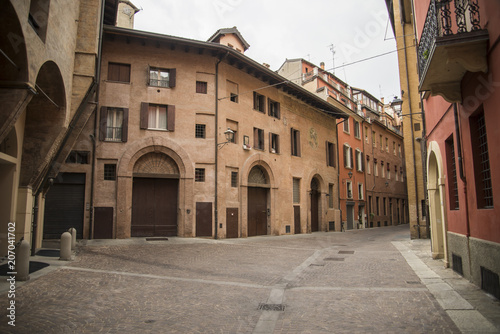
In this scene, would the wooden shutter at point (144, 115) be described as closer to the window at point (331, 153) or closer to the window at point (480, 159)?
the window at point (480, 159)

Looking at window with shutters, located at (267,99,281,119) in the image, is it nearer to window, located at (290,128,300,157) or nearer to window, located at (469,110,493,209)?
window, located at (290,128,300,157)

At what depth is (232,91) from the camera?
2097 centimetres

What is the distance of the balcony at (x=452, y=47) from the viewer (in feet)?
19.0

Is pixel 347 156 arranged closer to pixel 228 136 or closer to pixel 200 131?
pixel 228 136

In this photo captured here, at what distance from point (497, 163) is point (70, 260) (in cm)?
1087

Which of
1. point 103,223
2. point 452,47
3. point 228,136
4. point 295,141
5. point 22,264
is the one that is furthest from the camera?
point 295,141

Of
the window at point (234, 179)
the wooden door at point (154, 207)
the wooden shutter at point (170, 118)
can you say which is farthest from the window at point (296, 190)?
the wooden shutter at point (170, 118)

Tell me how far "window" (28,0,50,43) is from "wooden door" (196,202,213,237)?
11.3 meters

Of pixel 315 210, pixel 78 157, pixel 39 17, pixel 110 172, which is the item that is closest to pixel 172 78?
pixel 110 172

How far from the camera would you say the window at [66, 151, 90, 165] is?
17156mm

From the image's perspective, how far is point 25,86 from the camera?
7.54 m

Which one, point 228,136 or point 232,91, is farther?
point 232,91

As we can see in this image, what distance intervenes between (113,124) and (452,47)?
15.9 m

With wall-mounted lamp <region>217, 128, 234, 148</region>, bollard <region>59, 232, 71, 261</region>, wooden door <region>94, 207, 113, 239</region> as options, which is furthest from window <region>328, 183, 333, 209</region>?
bollard <region>59, 232, 71, 261</region>
